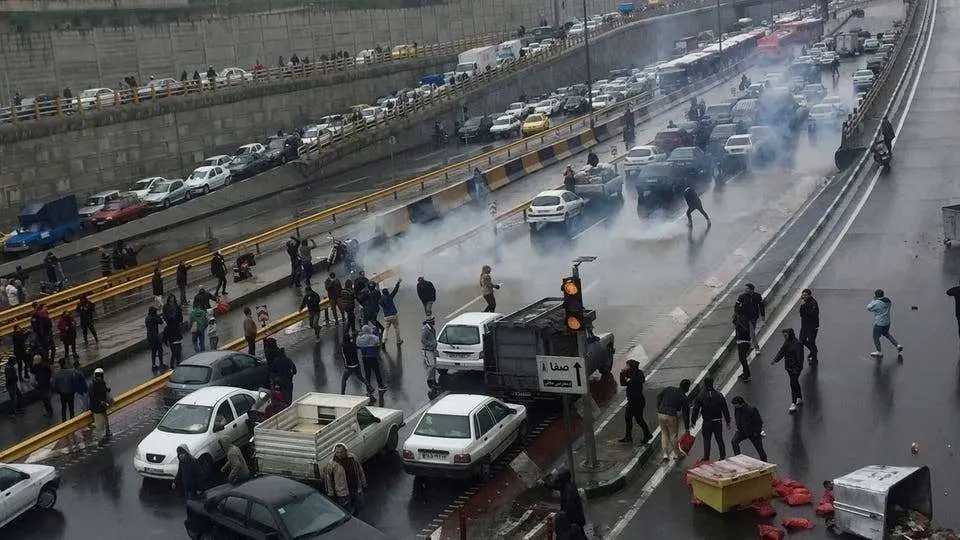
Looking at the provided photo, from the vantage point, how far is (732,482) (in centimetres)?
1533

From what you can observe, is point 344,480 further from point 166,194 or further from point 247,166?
point 247,166

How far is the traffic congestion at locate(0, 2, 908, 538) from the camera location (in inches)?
658

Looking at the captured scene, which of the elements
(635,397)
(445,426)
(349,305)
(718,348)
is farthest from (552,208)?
(445,426)

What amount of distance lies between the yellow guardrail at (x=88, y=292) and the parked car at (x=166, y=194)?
10393 mm

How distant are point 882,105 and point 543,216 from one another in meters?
22.9

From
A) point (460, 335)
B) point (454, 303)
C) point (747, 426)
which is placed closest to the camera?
point (747, 426)

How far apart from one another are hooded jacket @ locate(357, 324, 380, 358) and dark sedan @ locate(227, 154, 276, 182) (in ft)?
97.8

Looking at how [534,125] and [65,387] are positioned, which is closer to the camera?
[65,387]

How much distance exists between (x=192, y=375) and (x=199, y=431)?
3.19 m

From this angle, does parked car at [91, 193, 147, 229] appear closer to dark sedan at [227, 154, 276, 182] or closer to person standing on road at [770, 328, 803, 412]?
dark sedan at [227, 154, 276, 182]

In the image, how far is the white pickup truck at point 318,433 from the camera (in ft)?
57.1

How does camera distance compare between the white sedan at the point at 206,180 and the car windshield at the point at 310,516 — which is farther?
the white sedan at the point at 206,180

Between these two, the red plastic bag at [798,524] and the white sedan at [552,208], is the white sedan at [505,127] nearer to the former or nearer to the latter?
the white sedan at [552,208]

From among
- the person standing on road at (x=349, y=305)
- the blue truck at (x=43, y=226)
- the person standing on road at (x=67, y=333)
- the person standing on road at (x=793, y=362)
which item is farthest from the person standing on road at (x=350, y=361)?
the blue truck at (x=43, y=226)
